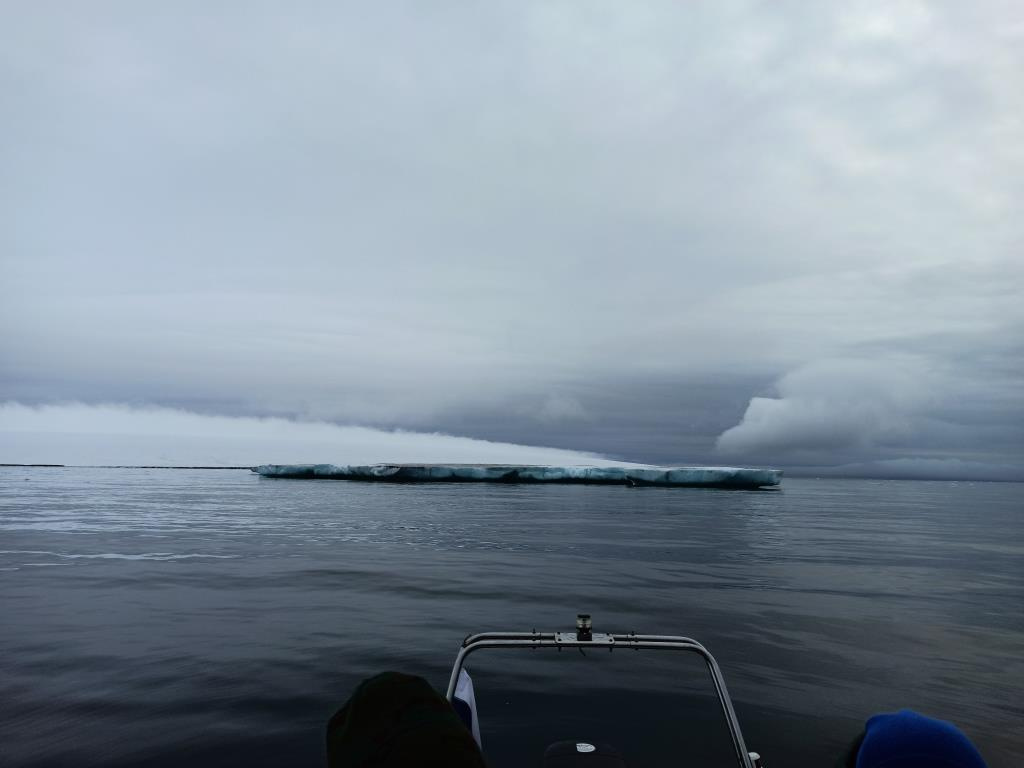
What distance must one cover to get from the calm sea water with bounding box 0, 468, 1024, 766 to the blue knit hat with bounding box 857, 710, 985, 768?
4415 millimetres

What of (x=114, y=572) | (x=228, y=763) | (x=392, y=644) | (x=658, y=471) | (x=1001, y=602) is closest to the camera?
(x=228, y=763)

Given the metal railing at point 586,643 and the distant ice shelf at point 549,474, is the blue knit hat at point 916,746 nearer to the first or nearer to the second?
the metal railing at point 586,643

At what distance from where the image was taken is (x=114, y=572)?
19500mm

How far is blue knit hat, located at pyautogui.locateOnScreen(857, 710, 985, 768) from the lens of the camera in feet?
10.1

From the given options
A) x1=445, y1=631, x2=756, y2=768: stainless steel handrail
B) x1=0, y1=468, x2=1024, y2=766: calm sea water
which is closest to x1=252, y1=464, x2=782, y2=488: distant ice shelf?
x1=0, y1=468, x2=1024, y2=766: calm sea water

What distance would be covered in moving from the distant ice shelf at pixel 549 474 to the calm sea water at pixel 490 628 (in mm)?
71621

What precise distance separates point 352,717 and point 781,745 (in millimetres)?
6831

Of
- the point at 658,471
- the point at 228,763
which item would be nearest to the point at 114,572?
the point at 228,763

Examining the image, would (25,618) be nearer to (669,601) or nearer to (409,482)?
(669,601)

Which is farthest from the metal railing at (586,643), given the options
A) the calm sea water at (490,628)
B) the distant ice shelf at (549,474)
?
the distant ice shelf at (549,474)

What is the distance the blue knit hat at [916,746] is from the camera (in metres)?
3.07

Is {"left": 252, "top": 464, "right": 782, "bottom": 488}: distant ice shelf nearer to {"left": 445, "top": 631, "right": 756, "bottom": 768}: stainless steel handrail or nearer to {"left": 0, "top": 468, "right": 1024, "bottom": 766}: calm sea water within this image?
{"left": 0, "top": 468, "right": 1024, "bottom": 766}: calm sea water

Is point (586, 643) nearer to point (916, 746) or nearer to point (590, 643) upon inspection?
point (590, 643)

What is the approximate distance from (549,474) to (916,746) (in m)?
110
